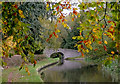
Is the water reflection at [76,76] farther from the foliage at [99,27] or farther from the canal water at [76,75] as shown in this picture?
the foliage at [99,27]

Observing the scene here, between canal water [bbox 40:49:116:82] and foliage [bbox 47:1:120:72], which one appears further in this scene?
canal water [bbox 40:49:116:82]

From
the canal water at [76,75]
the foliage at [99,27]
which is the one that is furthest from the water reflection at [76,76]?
the foliage at [99,27]

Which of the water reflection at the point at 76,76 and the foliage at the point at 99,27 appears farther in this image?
the water reflection at the point at 76,76

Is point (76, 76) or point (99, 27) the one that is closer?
point (99, 27)

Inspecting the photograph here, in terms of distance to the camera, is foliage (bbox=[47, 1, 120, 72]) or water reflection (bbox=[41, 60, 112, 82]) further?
water reflection (bbox=[41, 60, 112, 82])

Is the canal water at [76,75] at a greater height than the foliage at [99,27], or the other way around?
the foliage at [99,27]

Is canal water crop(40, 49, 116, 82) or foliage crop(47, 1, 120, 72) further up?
foliage crop(47, 1, 120, 72)

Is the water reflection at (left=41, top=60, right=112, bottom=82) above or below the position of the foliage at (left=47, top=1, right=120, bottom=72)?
below

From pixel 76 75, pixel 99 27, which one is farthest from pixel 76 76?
pixel 99 27

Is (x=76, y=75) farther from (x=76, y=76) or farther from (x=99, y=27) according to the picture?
(x=99, y=27)

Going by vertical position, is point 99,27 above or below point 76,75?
above

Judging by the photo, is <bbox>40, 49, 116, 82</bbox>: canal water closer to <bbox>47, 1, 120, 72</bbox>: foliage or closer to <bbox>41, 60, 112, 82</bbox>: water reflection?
<bbox>41, 60, 112, 82</bbox>: water reflection

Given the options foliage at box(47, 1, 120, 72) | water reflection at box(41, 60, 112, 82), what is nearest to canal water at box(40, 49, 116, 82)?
water reflection at box(41, 60, 112, 82)

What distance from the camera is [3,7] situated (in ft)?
6.03
